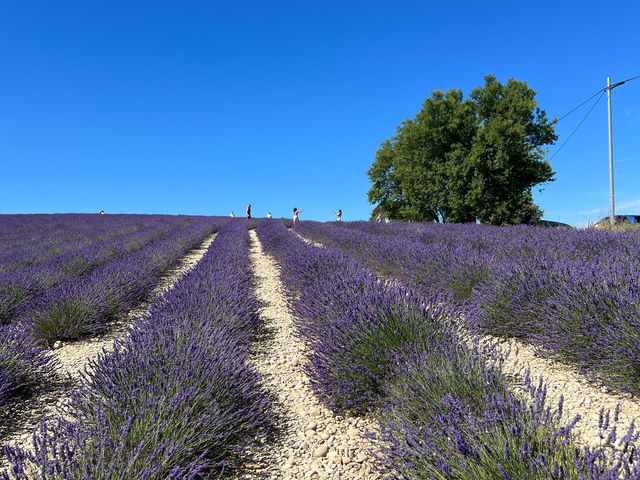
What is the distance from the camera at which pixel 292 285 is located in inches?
196

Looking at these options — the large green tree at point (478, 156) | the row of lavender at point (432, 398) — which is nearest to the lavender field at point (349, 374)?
the row of lavender at point (432, 398)

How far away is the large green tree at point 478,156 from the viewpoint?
61.9 feet

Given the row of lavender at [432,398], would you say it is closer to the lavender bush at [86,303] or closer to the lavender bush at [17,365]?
the lavender bush at [17,365]

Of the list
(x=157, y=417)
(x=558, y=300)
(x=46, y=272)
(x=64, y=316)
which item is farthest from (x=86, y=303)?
(x=558, y=300)

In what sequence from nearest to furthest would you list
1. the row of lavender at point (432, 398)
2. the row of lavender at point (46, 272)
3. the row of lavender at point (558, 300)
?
the row of lavender at point (432, 398), the row of lavender at point (558, 300), the row of lavender at point (46, 272)

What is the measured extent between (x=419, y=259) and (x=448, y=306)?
8.02ft

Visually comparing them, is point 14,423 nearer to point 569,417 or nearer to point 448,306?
point 448,306

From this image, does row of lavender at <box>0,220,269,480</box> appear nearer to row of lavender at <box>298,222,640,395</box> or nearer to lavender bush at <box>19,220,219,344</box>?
lavender bush at <box>19,220,219,344</box>

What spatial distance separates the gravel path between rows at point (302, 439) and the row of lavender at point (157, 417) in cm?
16

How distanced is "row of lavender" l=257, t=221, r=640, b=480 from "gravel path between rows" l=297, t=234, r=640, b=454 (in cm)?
11

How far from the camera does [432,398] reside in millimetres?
1724

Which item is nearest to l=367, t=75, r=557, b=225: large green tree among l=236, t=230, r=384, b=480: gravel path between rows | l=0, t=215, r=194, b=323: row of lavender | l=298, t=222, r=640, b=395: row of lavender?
l=298, t=222, r=640, b=395: row of lavender

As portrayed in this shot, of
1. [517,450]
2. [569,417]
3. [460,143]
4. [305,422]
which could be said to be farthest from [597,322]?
[460,143]

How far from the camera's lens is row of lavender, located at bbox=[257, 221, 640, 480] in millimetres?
1242
